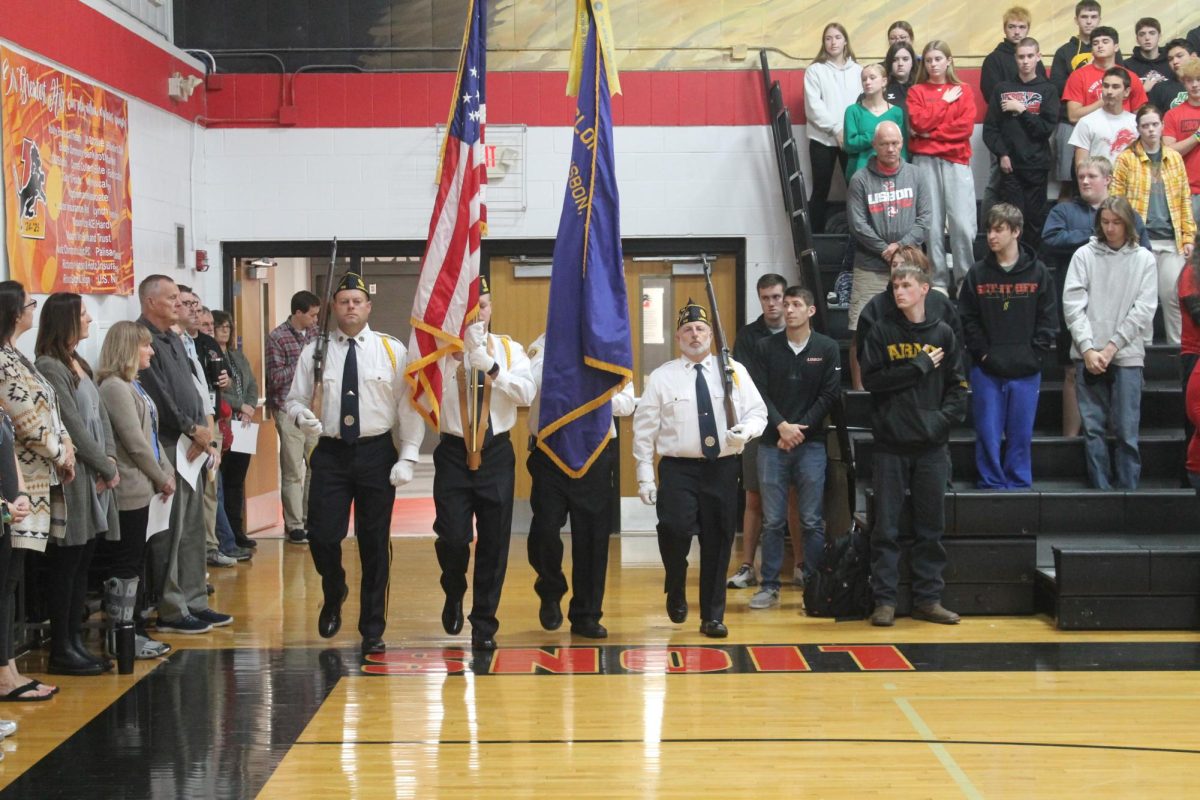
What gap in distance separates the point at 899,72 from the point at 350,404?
16.3ft

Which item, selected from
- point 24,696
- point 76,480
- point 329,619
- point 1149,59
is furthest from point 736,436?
point 1149,59

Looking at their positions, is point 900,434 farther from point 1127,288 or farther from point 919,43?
point 919,43

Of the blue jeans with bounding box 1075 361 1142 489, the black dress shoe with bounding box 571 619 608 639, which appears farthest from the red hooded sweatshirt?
the black dress shoe with bounding box 571 619 608 639

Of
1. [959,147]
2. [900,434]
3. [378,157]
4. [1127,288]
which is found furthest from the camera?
[378,157]

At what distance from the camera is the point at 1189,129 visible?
29.2ft

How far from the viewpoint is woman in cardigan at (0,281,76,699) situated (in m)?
5.28

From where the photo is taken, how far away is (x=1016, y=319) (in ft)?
23.9

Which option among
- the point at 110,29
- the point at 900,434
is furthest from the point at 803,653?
the point at 110,29

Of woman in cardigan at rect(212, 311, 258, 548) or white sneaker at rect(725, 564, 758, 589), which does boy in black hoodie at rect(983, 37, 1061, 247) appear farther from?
woman in cardigan at rect(212, 311, 258, 548)

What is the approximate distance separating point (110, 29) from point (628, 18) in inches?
147

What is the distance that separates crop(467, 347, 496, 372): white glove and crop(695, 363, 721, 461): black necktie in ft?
3.45

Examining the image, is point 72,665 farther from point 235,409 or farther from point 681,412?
point 235,409

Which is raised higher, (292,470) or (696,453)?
(696,453)

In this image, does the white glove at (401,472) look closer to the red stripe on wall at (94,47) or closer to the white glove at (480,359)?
the white glove at (480,359)
